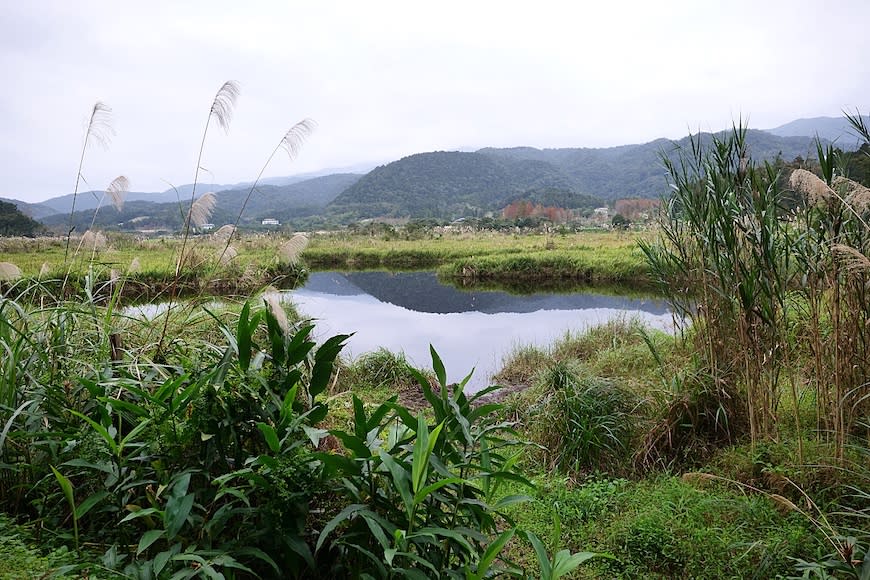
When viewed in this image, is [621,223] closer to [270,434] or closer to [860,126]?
[860,126]

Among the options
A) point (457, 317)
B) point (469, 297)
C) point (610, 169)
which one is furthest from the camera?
point (610, 169)

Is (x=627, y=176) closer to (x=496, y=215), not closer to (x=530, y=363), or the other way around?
(x=496, y=215)

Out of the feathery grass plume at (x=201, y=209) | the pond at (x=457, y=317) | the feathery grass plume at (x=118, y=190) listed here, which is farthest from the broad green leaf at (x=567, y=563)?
the pond at (x=457, y=317)

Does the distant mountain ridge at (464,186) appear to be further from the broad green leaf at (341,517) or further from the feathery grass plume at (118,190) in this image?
the broad green leaf at (341,517)

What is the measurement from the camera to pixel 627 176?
68875 mm

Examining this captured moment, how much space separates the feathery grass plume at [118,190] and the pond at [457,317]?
4774 millimetres

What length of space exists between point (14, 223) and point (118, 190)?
624 centimetres

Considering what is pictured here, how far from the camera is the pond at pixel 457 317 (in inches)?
352

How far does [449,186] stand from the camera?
6750 cm

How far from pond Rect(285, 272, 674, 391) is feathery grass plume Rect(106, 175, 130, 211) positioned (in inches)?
188

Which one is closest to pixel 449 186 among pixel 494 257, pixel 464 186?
pixel 464 186

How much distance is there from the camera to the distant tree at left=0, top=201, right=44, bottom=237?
293 inches

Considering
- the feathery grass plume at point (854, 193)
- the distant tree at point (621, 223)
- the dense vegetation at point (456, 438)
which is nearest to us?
the dense vegetation at point (456, 438)

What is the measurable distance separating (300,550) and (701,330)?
11.0 ft
